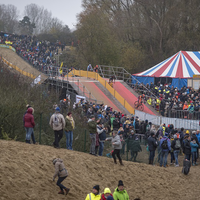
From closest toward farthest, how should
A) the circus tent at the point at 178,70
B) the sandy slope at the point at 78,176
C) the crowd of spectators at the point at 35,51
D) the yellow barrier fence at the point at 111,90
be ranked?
1. the sandy slope at the point at 78,176
2. the yellow barrier fence at the point at 111,90
3. the circus tent at the point at 178,70
4. the crowd of spectators at the point at 35,51

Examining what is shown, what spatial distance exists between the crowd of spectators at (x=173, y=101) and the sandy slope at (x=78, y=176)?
9310 mm

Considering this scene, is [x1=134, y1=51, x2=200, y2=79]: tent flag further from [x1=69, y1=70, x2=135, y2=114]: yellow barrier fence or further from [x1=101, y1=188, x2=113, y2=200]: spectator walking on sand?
[x1=101, y1=188, x2=113, y2=200]: spectator walking on sand

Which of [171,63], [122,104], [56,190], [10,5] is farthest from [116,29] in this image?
[10,5]

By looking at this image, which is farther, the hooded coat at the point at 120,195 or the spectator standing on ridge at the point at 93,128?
the spectator standing on ridge at the point at 93,128

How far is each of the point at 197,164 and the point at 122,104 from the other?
14.8m

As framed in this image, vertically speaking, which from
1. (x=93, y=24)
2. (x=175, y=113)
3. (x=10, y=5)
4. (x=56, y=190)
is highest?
(x=10, y=5)

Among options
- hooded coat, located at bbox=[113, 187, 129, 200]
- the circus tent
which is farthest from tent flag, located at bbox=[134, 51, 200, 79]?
hooded coat, located at bbox=[113, 187, 129, 200]

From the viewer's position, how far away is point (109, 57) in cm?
4919

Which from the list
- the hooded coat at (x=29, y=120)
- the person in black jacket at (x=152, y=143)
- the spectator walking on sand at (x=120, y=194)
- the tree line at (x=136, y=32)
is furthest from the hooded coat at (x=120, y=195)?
the tree line at (x=136, y=32)

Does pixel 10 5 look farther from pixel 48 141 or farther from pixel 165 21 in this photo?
pixel 48 141

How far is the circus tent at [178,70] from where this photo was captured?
36.8 m

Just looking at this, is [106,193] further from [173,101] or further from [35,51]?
[35,51]

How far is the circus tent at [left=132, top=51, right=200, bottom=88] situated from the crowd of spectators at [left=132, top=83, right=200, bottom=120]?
196 centimetres

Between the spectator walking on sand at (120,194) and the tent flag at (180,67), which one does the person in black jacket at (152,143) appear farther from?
the tent flag at (180,67)
